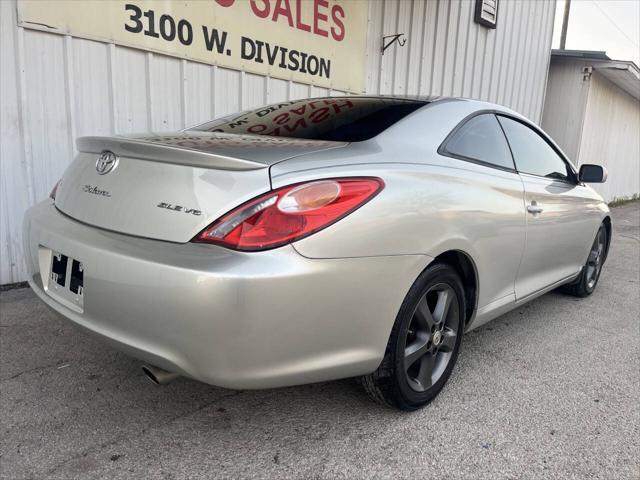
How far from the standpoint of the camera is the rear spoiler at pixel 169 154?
1715mm

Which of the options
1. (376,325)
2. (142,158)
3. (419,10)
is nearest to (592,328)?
(376,325)

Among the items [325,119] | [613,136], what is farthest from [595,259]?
[613,136]

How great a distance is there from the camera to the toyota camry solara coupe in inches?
63.6

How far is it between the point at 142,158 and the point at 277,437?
123 centimetres

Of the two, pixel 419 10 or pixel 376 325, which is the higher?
pixel 419 10

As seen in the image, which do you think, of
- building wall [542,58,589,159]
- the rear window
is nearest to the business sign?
the rear window

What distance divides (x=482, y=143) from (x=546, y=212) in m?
0.71

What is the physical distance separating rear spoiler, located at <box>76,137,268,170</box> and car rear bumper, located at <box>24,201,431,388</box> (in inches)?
11.7

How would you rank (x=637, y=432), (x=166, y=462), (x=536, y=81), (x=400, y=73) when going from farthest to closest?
1. (x=536, y=81)
2. (x=400, y=73)
3. (x=637, y=432)
4. (x=166, y=462)

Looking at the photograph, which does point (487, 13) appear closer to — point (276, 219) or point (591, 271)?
point (591, 271)

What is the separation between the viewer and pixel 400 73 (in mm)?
6754

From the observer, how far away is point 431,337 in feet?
7.50

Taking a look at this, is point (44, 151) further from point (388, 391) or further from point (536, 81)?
point (536, 81)

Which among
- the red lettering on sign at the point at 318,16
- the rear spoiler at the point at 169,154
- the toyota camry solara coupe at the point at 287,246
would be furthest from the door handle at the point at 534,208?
the red lettering on sign at the point at 318,16
